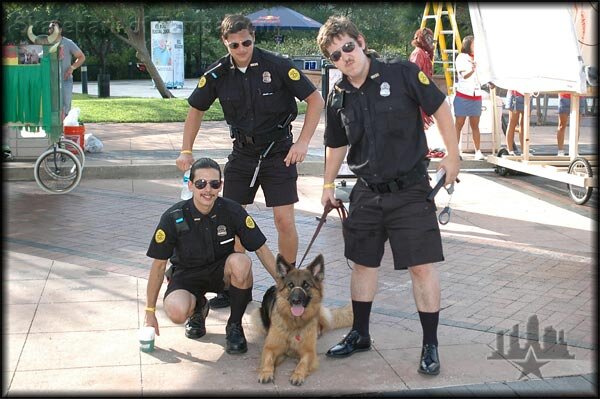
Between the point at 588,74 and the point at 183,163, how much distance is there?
646cm

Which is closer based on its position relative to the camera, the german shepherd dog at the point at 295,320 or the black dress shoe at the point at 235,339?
the german shepherd dog at the point at 295,320

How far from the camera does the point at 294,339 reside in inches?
176

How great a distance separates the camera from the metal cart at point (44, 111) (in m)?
9.37

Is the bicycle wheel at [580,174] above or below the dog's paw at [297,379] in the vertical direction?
above

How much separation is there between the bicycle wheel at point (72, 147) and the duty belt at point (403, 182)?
6431 millimetres

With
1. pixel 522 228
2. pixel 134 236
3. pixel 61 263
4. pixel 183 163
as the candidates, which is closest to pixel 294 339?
pixel 183 163

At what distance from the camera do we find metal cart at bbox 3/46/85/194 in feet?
30.7

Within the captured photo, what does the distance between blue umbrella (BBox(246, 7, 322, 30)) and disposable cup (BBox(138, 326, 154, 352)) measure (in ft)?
81.4

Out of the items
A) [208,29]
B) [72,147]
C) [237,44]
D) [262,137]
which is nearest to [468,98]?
[72,147]

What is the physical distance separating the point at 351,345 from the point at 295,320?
47 cm

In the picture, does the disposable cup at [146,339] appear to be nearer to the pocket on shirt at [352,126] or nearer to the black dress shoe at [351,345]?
the black dress shoe at [351,345]

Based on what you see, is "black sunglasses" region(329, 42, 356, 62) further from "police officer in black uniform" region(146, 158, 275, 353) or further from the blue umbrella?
the blue umbrella

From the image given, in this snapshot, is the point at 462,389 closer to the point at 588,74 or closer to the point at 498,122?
the point at 588,74

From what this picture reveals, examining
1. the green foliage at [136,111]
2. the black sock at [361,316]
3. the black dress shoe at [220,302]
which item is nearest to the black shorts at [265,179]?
the black dress shoe at [220,302]
